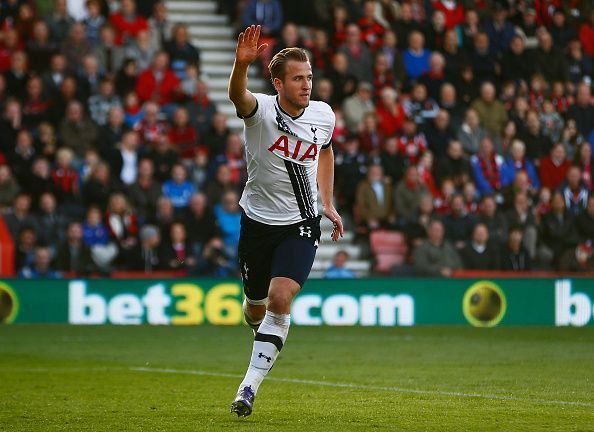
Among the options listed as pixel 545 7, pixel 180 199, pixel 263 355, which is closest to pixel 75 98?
pixel 180 199

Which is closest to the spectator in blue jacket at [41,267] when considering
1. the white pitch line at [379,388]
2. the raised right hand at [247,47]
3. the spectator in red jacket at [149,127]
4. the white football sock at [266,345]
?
the spectator in red jacket at [149,127]

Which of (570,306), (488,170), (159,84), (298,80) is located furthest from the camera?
(488,170)

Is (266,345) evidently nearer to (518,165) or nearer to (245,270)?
(245,270)

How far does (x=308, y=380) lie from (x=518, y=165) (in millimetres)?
11712

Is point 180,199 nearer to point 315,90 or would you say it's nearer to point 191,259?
point 191,259

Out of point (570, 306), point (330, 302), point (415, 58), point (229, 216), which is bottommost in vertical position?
point (570, 306)

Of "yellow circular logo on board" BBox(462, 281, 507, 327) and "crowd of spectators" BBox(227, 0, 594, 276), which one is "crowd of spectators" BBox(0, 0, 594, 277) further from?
"yellow circular logo on board" BBox(462, 281, 507, 327)

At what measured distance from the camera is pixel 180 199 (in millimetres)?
19500

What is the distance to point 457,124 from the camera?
21953 millimetres

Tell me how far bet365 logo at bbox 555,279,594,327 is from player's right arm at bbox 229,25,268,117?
11.3 meters

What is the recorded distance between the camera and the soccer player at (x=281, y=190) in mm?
8492

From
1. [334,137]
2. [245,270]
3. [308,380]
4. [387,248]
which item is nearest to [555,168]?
[387,248]

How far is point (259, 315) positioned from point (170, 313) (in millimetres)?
8838

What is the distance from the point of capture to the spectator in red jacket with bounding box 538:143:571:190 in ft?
72.7
